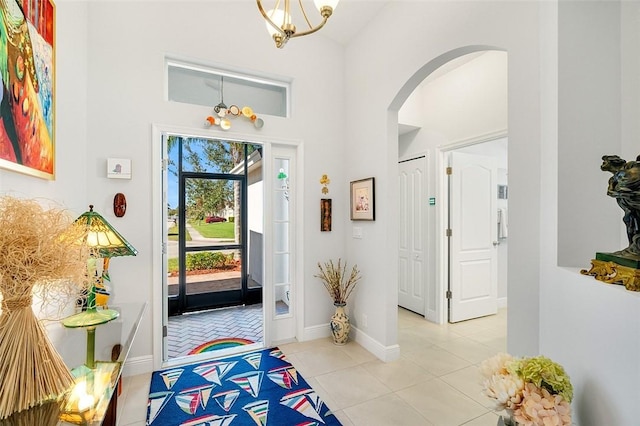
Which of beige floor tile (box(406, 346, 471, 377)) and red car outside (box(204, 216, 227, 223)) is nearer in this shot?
beige floor tile (box(406, 346, 471, 377))

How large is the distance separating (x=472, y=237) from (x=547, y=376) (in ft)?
10.6

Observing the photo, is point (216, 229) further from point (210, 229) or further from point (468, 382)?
point (468, 382)

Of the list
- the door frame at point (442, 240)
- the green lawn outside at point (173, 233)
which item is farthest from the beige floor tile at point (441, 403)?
the green lawn outside at point (173, 233)

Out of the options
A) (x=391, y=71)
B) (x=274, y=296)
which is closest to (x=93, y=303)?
(x=274, y=296)

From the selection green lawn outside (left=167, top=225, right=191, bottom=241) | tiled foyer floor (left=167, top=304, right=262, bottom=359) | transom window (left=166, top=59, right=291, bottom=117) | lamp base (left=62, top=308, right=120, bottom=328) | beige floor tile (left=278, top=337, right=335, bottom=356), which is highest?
transom window (left=166, top=59, right=291, bottom=117)

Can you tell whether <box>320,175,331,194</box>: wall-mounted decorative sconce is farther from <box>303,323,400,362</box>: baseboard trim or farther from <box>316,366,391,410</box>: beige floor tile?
<box>316,366,391,410</box>: beige floor tile

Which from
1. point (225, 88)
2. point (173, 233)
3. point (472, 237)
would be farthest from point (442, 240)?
point (173, 233)

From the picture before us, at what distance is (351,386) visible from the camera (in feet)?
7.80

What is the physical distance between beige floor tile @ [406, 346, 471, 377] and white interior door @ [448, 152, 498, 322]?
0.94 m

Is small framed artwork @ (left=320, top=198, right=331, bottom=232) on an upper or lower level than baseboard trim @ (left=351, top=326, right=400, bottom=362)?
upper

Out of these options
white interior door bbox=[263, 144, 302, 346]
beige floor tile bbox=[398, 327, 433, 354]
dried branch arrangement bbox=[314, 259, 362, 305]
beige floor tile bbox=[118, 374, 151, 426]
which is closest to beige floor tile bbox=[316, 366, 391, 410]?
beige floor tile bbox=[398, 327, 433, 354]

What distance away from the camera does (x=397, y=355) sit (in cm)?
284

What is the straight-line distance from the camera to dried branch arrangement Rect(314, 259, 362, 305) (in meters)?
3.21

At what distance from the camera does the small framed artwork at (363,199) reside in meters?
2.96
